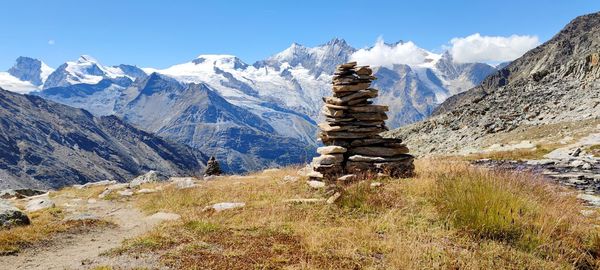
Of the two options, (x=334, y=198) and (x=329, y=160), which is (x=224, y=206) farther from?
(x=329, y=160)

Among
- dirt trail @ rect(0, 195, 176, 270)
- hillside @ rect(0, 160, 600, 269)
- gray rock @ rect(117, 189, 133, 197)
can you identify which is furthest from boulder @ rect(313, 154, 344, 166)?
gray rock @ rect(117, 189, 133, 197)

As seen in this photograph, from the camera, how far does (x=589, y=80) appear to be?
6119 cm

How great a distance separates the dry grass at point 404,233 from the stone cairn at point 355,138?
524 centimetres

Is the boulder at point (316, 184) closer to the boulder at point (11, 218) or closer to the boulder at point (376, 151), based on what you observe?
the boulder at point (376, 151)

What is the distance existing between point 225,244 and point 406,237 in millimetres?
4097

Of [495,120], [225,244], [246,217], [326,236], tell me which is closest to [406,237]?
[326,236]

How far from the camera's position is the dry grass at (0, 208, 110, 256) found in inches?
422

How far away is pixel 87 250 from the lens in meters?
10.7

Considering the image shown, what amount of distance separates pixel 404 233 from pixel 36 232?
9.59 meters

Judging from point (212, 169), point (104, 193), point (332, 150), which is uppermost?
point (332, 150)

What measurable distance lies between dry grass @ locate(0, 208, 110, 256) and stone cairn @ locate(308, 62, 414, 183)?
30.5 feet

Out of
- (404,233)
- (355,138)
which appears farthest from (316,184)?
(404,233)

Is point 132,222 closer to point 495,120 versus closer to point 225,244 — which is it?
point 225,244

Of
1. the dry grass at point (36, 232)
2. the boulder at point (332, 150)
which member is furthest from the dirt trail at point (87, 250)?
the boulder at point (332, 150)
